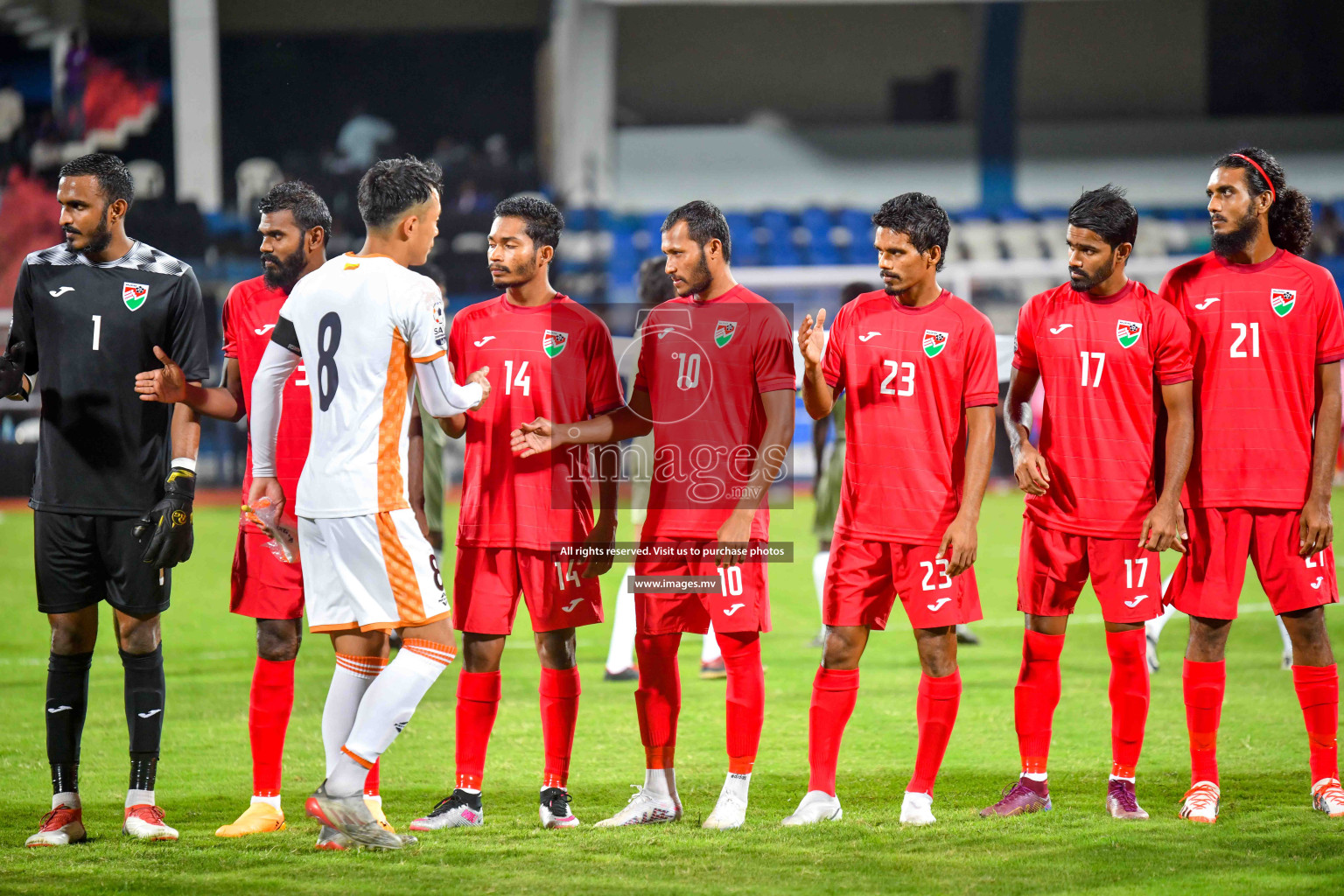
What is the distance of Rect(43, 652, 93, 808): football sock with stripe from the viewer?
4680 mm

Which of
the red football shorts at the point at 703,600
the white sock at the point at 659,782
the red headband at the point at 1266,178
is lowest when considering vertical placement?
the white sock at the point at 659,782

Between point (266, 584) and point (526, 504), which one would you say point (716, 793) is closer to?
point (526, 504)

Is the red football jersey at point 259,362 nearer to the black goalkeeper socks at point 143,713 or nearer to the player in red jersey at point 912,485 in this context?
the black goalkeeper socks at point 143,713

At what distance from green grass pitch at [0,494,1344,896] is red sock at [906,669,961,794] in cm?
19

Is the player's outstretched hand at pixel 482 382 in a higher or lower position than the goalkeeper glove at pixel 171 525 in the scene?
higher

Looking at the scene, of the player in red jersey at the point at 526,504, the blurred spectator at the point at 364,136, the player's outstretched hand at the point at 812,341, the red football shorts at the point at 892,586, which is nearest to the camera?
the player's outstretched hand at the point at 812,341

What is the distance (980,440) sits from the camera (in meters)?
4.66

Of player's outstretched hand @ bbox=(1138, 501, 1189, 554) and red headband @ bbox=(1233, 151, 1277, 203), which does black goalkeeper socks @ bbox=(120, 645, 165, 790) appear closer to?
player's outstretched hand @ bbox=(1138, 501, 1189, 554)

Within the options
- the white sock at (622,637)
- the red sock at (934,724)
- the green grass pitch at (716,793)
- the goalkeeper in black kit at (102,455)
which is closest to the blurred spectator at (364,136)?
the green grass pitch at (716,793)

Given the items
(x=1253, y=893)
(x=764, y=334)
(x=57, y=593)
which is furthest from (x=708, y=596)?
(x=57, y=593)

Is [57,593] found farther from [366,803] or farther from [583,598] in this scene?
[583,598]

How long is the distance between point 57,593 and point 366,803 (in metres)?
1.30

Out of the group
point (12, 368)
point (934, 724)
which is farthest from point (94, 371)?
point (934, 724)

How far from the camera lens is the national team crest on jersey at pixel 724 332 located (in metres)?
4.79
